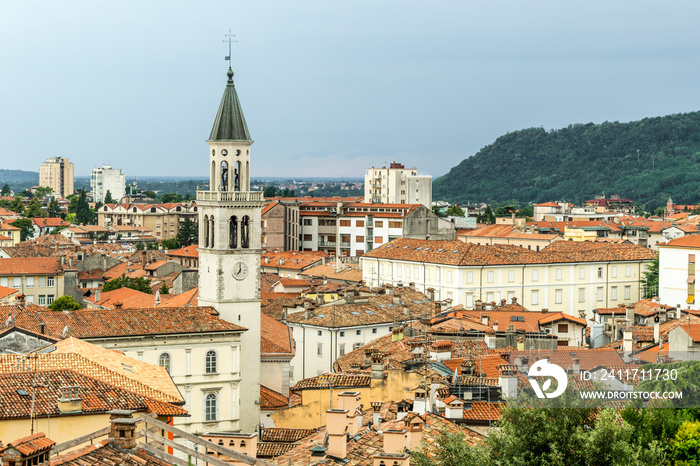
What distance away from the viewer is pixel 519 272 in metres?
75.2

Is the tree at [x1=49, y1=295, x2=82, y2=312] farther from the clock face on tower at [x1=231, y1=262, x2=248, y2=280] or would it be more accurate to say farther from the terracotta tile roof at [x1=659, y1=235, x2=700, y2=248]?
the terracotta tile roof at [x1=659, y1=235, x2=700, y2=248]

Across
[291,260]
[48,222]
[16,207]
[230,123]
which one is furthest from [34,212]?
[230,123]

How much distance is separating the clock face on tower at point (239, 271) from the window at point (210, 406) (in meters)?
5.96

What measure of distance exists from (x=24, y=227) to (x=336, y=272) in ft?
271

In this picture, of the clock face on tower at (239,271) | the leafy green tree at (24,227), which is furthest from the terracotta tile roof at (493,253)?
the leafy green tree at (24,227)

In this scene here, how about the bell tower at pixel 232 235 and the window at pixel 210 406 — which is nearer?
the window at pixel 210 406

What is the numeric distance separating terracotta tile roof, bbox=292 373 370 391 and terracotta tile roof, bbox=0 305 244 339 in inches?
344

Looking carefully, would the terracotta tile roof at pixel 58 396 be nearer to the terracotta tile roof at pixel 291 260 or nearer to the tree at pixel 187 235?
the terracotta tile roof at pixel 291 260

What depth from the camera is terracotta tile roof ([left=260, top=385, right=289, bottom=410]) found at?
43062 mm

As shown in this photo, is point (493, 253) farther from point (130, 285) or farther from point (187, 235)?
point (187, 235)

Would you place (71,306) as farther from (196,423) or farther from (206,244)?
(196,423)

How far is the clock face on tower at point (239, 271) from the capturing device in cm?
4547

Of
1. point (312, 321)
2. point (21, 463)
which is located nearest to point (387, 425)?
point (21, 463)

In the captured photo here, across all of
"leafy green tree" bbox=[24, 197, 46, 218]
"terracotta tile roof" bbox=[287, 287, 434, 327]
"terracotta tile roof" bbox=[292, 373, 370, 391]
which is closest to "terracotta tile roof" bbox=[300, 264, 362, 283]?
"terracotta tile roof" bbox=[287, 287, 434, 327]
